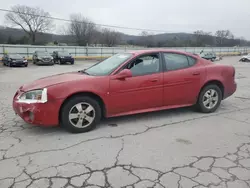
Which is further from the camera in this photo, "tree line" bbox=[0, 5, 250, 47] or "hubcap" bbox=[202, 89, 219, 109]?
"tree line" bbox=[0, 5, 250, 47]

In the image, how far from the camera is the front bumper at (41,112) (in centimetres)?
385

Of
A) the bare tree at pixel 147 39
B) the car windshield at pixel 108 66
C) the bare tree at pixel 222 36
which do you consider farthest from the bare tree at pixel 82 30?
the car windshield at pixel 108 66

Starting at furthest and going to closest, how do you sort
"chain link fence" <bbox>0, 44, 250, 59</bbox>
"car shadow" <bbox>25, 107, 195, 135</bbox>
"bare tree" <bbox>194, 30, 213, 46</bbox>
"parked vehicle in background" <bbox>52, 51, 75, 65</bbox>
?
"bare tree" <bbox>194, 30, 213, 46</bbox>, "chain link fence" <bbox>0, 44, 250, 59</bbox>, "parked vehicle in background" <bbox>52, 51, 75, 65</bbox>, "car shadow" <bbox>25, 107, 195, 135</bbox>

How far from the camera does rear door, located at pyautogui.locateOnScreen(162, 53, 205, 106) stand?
15.6 feet

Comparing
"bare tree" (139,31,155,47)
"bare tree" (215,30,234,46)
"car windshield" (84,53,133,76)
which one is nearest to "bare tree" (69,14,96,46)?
"bare tree" (139,31,155,47)

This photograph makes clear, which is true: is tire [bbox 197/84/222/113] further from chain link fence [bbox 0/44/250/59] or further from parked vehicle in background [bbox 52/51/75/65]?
parked vehicle in background [bbox 52/51/75/65]

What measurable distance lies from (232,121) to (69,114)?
131 inches

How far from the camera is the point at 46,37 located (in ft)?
200

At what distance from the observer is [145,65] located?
15.2ft

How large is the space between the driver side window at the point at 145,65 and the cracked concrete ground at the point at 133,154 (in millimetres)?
1024

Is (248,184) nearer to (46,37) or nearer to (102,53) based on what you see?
(102,53)

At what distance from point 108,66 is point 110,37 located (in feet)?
207

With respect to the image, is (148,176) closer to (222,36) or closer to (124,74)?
(124,74)

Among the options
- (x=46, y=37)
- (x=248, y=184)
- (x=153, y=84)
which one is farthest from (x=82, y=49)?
(x=248, y=184)
